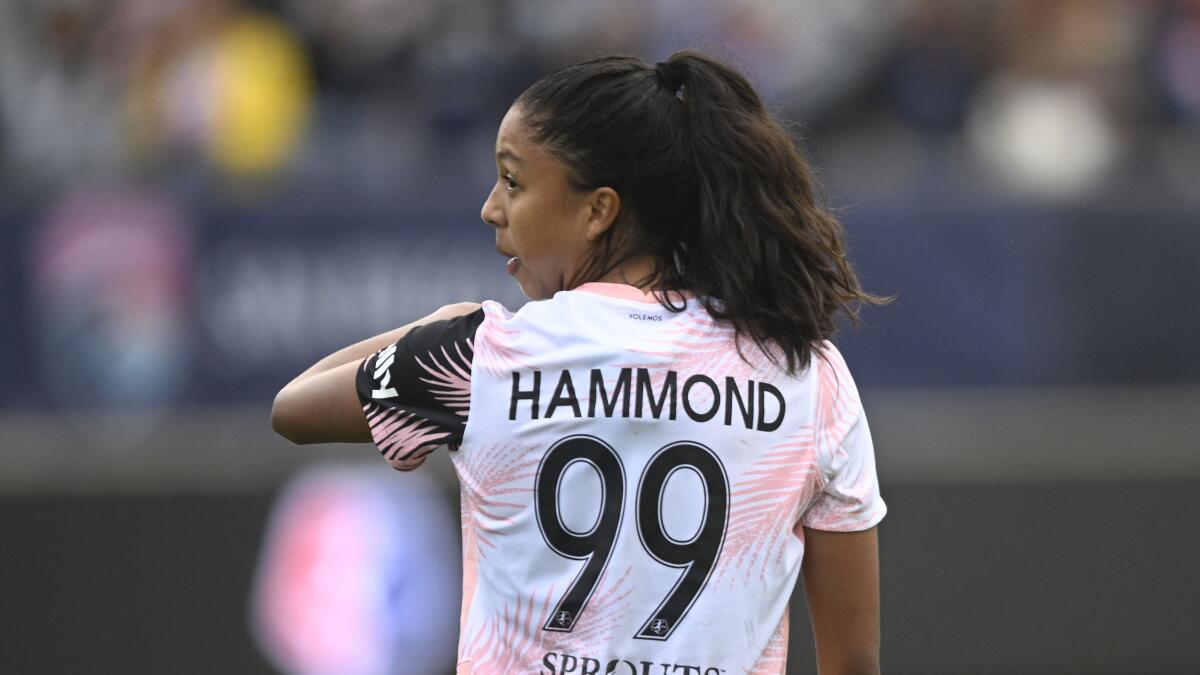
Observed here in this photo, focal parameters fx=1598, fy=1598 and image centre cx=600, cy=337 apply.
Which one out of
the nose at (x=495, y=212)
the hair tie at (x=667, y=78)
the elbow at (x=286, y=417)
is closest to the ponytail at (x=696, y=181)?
the hair tie at (x=667, y=78)

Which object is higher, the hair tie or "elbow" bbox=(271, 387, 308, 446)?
the hair tie

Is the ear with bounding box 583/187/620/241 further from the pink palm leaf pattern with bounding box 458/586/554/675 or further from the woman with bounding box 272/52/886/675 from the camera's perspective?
the pink palm leaf pattern with bounding box 458/586/554/675

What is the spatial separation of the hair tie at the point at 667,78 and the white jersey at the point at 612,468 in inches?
10.3

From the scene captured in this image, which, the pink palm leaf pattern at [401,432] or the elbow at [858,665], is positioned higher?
the pink palm leaf pattern at [401,432]

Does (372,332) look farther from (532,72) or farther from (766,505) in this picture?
(766,505)

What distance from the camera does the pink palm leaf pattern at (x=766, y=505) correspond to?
196cm

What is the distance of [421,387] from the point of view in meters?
1.96

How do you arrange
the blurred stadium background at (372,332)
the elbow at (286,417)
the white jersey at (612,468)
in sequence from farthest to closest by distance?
the blurred stadium background at (372,332), the elbow at (286,417), the white jersey at (612,468)

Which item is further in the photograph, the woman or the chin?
the chin

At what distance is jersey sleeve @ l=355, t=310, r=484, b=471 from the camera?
1963 millimetres

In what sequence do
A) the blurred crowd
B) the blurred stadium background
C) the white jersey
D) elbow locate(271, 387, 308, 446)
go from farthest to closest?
the blurred crowd
the blurred stadium background
elbow locate(271, 387, 308, 446)
the white jersey

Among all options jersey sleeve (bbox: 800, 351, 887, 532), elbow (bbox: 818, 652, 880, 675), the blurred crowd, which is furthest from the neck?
the blurred crowd

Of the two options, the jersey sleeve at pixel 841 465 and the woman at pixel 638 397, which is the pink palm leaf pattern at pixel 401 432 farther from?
the jersey sleeve at pixel 841 465

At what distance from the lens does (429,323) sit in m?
2.01
